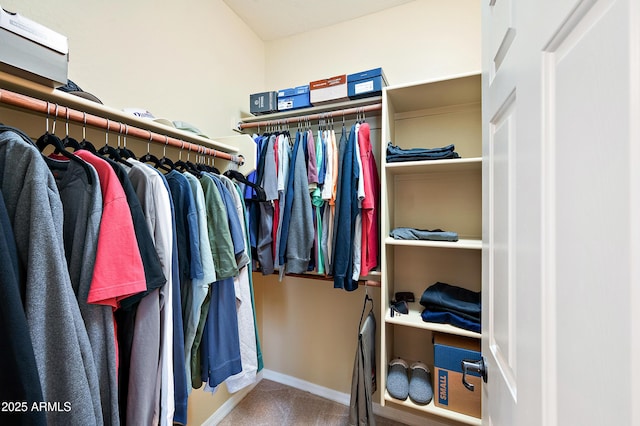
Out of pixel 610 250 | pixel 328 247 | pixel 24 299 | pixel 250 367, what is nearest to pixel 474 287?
pixel 328 247

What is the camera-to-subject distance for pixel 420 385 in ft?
4.46

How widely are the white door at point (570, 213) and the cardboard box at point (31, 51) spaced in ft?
3.59

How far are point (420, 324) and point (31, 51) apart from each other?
5.71 feet

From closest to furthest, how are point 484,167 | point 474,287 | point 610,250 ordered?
point 610,250 < point 484,167 < point 474,287

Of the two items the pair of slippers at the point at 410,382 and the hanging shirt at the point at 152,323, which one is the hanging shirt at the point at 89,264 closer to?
the hanging shirt at the point at 152,323

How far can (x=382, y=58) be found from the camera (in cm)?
181

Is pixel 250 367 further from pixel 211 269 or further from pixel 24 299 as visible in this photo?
pixel 24 299

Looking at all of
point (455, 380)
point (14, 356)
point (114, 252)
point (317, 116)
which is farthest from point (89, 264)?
point (455, 380)

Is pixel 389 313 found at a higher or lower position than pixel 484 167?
lower

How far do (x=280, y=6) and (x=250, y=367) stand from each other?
2278 millimetres

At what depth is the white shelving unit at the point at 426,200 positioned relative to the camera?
1407 millimetres

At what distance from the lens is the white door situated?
0.77 ft

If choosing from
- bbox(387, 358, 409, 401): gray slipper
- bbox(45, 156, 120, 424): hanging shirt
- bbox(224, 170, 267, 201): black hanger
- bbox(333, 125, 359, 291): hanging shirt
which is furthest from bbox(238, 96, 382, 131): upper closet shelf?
bbox(387, 358, 409, 401): gray slipper

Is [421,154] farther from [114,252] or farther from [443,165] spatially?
[114,252]
